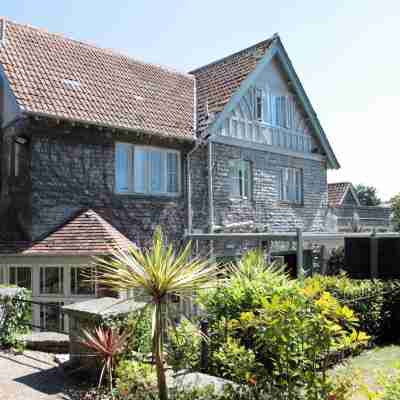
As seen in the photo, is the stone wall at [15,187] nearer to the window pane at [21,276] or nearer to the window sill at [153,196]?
the window pane at [21,276]

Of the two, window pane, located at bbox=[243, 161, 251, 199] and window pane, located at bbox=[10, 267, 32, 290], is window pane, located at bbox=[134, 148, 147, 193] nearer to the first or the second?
window pane, located at bbox=[10, 267, 32, 290]

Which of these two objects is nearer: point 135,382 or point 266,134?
point 135,382

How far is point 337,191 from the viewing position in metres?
31.5

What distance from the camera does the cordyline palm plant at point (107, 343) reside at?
5970mm

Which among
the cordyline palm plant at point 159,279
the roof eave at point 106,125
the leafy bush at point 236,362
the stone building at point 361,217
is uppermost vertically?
the roof eave at point 106,125

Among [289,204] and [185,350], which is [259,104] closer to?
[289,204]

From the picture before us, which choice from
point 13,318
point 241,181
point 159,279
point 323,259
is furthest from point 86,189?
point 323,259

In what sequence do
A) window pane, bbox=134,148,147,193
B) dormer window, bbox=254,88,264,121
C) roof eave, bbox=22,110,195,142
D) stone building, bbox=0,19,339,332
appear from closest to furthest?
roof eave, bbox=22,110,195,142
stone building, bbox=0,19,339,332
window pane, bbox=134,148,147,193
dormer window, bbox=254,88,264,121

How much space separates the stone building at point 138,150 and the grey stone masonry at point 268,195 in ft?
0.17

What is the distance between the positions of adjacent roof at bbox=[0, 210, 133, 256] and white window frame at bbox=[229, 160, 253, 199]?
5403mm

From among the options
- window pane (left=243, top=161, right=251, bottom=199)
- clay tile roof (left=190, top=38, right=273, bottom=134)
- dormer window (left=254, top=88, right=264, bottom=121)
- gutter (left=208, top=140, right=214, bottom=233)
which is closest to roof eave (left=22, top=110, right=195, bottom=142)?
gutter (left=208, top=140, right=214, bottom=233)

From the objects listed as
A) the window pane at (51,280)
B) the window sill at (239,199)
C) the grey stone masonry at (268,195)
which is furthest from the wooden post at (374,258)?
the window sill at (239,199)

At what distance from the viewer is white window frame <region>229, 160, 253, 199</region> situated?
54.5 feet

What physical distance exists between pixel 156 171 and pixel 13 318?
6.98 meters
